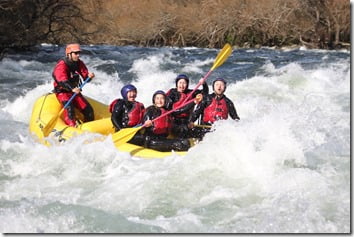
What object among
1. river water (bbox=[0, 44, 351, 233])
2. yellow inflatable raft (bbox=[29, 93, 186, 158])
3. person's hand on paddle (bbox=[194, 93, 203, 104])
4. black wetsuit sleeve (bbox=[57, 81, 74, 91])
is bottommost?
river water (bbox=[0, 44, 351, 233])

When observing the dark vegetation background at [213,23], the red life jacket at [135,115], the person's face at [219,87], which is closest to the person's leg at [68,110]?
the red life jacket at [135,115]

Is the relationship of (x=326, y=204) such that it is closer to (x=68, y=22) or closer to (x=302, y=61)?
(x=302, y=61)

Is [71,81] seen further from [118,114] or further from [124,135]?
[124,135]

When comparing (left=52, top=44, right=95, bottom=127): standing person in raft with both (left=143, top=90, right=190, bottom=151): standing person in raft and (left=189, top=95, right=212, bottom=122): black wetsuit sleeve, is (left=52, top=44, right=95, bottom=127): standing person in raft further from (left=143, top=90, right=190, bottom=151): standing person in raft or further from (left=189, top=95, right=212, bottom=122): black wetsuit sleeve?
(left=189, top=95, right=212, bottom=122): black wetsuit sleeve

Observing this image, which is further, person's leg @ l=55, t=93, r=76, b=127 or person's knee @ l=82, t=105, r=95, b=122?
person's knee @ l=82, t=105, r=95, b=122

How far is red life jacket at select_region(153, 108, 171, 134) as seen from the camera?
609 cm

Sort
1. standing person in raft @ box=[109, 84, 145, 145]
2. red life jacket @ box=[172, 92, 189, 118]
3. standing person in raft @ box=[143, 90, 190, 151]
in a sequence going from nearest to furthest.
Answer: standing person in raft @ box=[143, 90, 190, 151]
standing person in raft @ box=[109, 84, 145, 145]
red life jacket @ box=[172, 92, 189, 118]

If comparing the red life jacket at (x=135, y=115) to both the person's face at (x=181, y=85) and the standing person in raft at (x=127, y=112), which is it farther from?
the person's face at (x=181, y=85)

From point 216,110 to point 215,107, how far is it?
37mm

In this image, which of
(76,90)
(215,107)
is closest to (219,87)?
(215,107)

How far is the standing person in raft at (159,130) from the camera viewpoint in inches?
232

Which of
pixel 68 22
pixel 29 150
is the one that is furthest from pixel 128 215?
pixel 68 22

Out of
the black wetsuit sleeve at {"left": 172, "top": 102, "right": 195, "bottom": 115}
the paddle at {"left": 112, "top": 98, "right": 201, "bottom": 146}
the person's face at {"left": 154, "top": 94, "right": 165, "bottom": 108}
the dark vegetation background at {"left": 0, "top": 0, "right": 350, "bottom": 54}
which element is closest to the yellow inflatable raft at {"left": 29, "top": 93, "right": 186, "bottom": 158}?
the paddle at {"left": 112, "top": 98, "right": 201, "bottom": 146}

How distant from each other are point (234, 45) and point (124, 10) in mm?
4688
